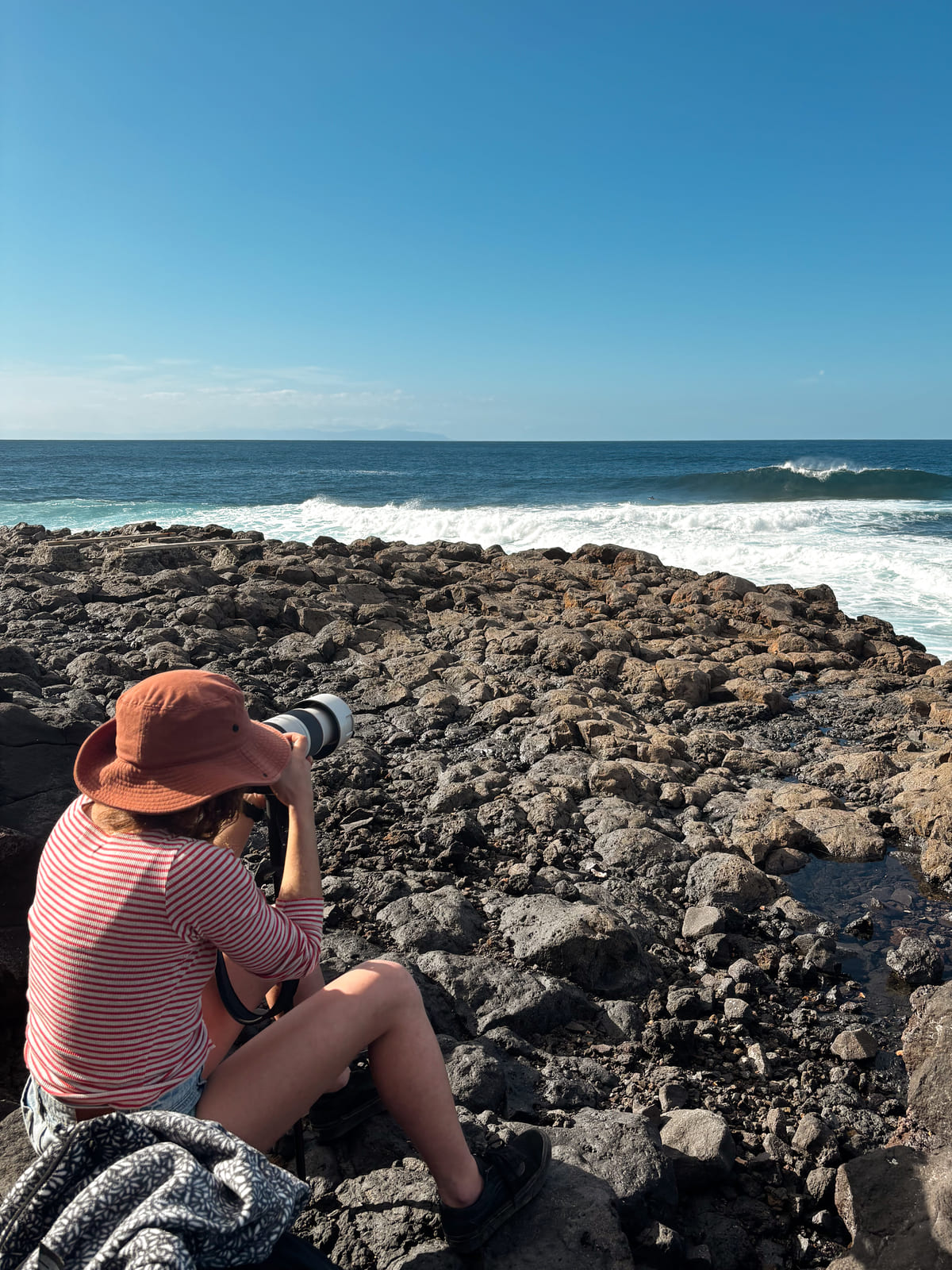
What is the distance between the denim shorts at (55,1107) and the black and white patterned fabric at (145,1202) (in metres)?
0.24

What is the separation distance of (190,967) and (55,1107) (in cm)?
35

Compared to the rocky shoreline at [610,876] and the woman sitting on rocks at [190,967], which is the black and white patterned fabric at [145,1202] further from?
the rocky shoreline at [610,876]

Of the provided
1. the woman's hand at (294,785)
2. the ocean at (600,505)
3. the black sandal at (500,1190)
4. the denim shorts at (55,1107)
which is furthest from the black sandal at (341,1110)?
the ocean at (600,505)

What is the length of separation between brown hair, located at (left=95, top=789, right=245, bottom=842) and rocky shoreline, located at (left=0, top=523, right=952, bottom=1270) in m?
0.88

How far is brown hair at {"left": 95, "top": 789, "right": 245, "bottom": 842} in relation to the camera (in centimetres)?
170

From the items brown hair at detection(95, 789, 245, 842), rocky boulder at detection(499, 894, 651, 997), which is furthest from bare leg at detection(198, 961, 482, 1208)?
rocky boulder at detection(499, 894, 651, 997)

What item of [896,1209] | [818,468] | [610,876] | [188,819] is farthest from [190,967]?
[818,468]

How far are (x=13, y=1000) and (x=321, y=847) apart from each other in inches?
71.8

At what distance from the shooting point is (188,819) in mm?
1722

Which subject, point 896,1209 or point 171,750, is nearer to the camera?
point 171,750

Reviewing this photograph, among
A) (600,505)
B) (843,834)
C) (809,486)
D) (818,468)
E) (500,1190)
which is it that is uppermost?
(818,468)

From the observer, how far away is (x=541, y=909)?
3.55m

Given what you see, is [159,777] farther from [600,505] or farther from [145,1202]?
[600,505]

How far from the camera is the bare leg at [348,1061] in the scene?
1.82 meters
